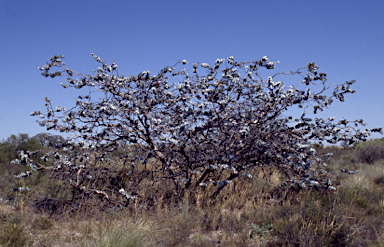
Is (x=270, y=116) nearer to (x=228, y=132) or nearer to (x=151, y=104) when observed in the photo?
(x=228, y=132)

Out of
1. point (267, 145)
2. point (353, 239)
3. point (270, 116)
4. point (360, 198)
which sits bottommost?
point (353, 239)

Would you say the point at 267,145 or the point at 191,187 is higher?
the point at 267,145

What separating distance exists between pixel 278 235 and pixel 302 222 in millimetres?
504

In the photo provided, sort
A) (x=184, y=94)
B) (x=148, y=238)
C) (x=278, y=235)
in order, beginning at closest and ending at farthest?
(x=148, y=238)
(x=278, y=235)
(x=184, y=94)

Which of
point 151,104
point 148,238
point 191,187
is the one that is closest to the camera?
point 148,238

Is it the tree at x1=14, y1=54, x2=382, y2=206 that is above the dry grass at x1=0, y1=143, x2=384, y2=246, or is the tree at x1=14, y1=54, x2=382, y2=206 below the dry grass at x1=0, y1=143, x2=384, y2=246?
above

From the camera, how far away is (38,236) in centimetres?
412

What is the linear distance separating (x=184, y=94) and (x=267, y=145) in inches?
76.0

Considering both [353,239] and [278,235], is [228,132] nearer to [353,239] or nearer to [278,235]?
[278,235]

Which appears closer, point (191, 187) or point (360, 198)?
point (360, 198)

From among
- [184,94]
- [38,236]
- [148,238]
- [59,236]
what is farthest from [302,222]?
[38,236]

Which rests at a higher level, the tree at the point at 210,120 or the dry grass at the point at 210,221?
the tree at the point at 210,120

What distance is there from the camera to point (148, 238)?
149 inches

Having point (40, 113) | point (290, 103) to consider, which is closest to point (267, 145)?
point (290, 103)
